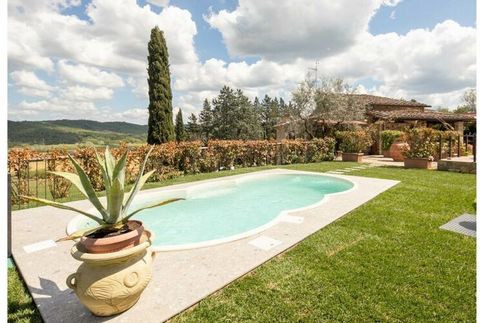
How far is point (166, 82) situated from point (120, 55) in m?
3.64

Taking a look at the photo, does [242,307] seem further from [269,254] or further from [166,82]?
[166,82]

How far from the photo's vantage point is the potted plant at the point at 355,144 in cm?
1884

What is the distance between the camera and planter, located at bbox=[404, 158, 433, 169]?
48.6 feet

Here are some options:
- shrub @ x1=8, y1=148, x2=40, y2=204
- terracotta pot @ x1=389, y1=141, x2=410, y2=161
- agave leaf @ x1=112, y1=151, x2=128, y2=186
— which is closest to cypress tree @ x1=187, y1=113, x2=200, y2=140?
terracotta pot @ x1=389, y1=141, x2=410, y2=161

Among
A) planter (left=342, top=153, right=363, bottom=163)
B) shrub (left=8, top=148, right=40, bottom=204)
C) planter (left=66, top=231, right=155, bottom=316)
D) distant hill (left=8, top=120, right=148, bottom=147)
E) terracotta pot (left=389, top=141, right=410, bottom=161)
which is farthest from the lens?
distant hill (left=8, top=120, right=148, bottom=147)

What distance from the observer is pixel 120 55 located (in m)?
20.2

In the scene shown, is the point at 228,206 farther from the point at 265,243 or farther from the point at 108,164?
the point at 108,164

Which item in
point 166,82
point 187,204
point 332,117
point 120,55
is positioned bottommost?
point 187,204

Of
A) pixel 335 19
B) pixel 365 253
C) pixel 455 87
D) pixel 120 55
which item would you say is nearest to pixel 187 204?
pixel 365 253

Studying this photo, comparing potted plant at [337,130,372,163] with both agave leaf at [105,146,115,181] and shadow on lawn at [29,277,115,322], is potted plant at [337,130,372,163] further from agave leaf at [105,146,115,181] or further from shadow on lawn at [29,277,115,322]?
shadow on lawn at [29,277,115,322]

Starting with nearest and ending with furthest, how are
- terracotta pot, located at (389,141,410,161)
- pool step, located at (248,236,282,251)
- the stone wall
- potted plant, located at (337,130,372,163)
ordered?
pool step, located at (248,236,282,251) → the stone wall → potted plant, located at (337,130,372,163) → terracotta pot, located at (389,141,410,161)

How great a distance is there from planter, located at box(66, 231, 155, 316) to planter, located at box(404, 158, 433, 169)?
1597 centimetres

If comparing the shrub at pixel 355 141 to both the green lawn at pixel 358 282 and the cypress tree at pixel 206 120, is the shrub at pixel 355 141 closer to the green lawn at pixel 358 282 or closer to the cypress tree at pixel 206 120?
the green lawn at pixel 358 282

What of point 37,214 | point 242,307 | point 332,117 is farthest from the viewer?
point 332,117
